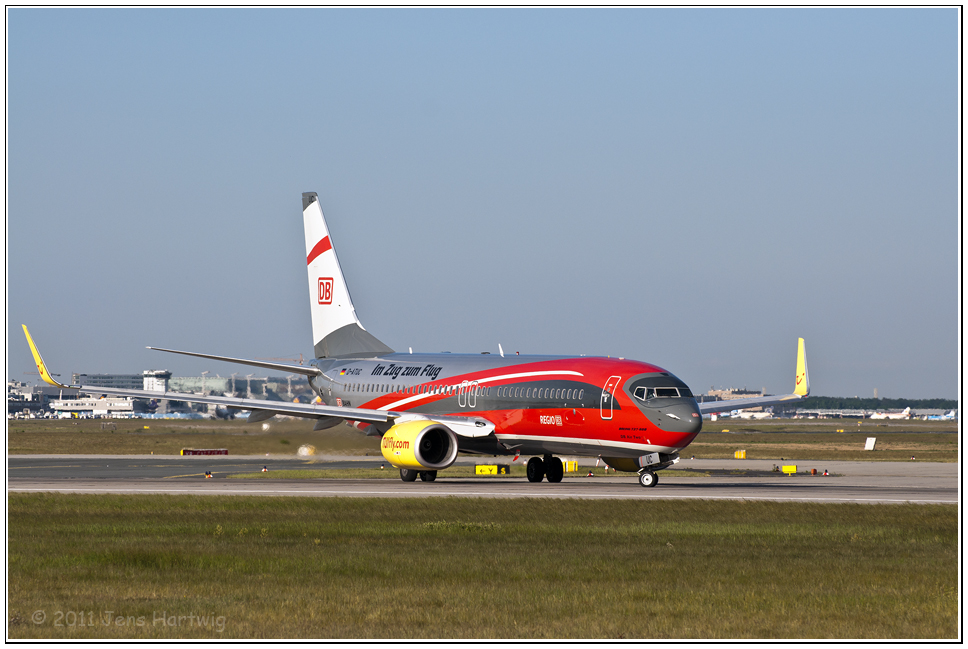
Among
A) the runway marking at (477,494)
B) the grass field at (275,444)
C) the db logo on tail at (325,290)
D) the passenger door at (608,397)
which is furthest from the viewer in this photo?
the db logo on tail at (325,290)

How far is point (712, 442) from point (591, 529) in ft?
238

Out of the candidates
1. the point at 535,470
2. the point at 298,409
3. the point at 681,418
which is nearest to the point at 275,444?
the point at 298,409

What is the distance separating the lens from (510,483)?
4628 centimetres

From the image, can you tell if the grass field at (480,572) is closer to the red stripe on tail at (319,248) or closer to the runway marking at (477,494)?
the runway marking at (477,494)

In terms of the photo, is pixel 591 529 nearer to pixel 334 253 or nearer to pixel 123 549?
pixel 123 549

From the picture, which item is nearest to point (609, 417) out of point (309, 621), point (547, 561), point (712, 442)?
point (547, 561)

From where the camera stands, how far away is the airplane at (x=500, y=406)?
42.0m

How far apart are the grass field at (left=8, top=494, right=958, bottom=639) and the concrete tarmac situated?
216 inches

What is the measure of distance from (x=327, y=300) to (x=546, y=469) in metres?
16.3

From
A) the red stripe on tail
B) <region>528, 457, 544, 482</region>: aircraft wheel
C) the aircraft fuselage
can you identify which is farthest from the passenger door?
the red stripe on tail

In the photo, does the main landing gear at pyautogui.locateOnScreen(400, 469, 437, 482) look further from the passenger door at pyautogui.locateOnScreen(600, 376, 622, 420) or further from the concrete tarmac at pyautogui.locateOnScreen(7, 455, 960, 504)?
the passenger door at pyautogui.locateOnScreen(600, 376, 622, 420)

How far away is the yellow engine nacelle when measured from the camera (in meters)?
44.5

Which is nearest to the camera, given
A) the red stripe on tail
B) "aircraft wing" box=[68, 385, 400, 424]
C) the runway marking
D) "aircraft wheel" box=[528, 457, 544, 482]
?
the runway marking

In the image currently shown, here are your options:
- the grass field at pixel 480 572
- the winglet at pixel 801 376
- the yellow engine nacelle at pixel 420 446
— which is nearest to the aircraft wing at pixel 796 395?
the winglet at pixel 801 376
